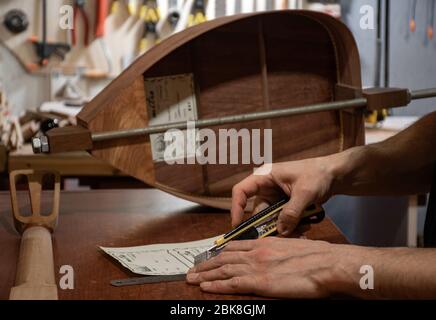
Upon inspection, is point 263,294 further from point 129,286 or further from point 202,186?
point 202,186

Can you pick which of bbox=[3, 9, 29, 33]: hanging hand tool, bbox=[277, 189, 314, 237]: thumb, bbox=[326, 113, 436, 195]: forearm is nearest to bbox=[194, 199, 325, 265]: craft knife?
bbox=[277, 189, 314, 237]: thumb

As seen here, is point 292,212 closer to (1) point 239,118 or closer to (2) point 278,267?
(2) point 278,267

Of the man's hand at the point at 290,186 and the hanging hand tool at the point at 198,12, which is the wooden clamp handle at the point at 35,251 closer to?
the man's hand at the point at 290,186

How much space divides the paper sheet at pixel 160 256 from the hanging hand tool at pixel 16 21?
6.83ft

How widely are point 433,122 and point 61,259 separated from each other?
71cm

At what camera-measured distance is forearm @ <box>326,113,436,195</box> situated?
1.34 metres

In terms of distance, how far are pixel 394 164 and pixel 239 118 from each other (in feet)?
0.99

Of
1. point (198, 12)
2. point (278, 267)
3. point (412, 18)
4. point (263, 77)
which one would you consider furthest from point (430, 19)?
point (278, 267)

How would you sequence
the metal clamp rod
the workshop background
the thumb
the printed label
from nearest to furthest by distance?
the thumb → the metal clamp rod → the printed label → the workshop background

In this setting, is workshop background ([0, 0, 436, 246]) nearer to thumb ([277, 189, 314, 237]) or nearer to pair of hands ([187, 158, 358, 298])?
thumb ([277, 189, 314, 237])

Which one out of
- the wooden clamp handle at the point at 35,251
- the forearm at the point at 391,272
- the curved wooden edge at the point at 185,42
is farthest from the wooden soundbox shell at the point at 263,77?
the forearm at the point at 391,272

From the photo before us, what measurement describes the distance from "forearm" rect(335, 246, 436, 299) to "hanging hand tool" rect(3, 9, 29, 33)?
2.43m

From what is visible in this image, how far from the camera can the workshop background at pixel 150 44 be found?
2.92 meters
